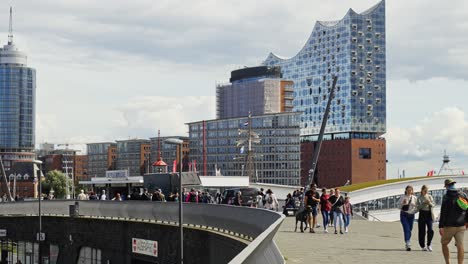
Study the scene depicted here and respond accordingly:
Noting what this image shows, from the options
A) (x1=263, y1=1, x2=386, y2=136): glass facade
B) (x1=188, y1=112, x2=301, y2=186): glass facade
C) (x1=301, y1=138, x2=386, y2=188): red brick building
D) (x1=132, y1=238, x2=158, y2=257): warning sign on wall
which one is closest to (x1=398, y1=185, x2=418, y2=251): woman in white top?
(x1=132, y1=238, x2=158, y2=257): warning sign on wall

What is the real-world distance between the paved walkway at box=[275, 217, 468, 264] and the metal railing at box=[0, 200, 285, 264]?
0.93 m

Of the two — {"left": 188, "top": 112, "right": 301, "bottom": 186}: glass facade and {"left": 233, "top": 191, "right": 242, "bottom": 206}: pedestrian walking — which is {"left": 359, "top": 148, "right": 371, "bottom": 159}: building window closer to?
{"left": 188, "top": 112, "right": 301, "bottom": 186}: glass facade

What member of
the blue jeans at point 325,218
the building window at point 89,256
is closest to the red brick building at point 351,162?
the building window at point 89,256

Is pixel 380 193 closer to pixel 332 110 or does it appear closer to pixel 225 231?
pixel 225 231

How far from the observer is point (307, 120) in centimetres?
19188

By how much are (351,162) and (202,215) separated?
138491 millimetres

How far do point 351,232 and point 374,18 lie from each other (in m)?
162

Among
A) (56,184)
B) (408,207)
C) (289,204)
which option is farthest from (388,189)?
(56,184)

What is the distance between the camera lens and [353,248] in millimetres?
20188

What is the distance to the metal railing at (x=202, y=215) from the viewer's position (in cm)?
1156

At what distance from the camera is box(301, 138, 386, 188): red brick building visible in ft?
551

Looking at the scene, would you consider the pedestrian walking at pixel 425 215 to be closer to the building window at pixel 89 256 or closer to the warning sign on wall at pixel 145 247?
the warning sign on wall at pixel 145 247

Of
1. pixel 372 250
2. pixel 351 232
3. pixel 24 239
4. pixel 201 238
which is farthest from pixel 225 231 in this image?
pixel 24 239

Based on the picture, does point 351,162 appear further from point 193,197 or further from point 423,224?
point 423,224
